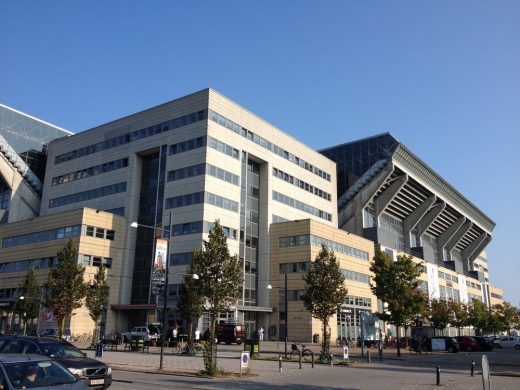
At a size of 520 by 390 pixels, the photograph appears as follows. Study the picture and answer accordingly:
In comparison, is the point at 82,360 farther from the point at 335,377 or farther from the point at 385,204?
the point at 385,204

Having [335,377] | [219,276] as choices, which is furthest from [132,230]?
[335,377]

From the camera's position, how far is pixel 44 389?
30.1 ft

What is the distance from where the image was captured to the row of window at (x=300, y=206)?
2625 inches

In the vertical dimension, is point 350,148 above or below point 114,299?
above

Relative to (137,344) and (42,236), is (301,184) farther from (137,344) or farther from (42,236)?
(137,344)

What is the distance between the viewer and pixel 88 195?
66.2 m

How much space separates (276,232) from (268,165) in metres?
9.16

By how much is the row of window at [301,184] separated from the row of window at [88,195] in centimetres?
2082

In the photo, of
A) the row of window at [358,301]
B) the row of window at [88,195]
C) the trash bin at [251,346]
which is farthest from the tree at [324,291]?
the row of window at [88,195]

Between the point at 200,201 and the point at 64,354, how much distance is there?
131 feet

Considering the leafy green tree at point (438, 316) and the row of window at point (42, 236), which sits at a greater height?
the row of window at point (42, 236)

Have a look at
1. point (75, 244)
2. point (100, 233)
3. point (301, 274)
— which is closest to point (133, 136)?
point (100, 233)

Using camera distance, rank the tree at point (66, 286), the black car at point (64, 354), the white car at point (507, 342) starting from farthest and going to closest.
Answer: the white car at point (507, 342)
the tree at point (66, 286)
the black car at point (64, 354)

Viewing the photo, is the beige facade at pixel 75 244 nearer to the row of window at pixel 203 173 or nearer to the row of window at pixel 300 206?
the row of window at pixel 203 173
